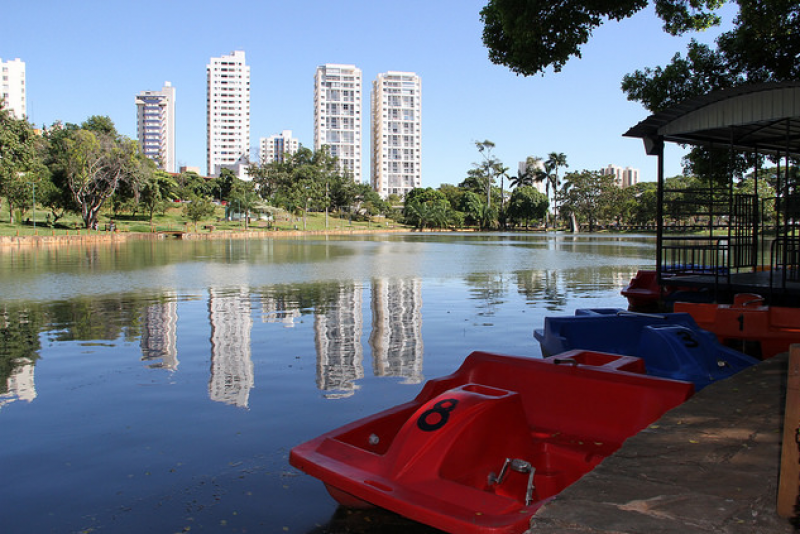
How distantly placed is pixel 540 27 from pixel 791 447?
28.3 feet

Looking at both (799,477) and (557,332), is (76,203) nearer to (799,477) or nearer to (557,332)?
(557,332)

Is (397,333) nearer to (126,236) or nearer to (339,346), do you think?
(339,346)

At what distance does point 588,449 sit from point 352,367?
438 cm

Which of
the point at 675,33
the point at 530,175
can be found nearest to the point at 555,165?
the point at 530,175

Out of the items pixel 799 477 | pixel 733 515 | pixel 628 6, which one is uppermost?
pixel 628 6

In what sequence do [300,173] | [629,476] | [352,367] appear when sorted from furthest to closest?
[300,173] < [352,367] < [629,476]

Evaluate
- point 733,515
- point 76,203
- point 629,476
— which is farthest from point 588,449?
point 76,203

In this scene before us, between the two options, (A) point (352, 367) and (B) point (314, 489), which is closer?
(B) point (314, 489)

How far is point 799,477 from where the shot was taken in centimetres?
253

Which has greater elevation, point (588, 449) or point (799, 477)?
point (799, 477)

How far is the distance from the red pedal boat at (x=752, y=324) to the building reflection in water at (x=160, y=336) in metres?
6.88

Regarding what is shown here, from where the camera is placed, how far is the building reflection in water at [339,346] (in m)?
7.43

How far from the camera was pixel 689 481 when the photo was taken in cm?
307

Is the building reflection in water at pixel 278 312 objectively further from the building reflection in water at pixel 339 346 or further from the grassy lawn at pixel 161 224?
the grassy lawn at pixel 161 224
